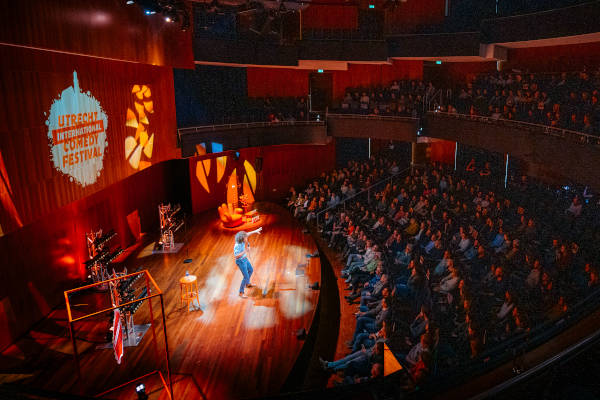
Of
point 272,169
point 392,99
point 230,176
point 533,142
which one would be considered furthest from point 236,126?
point 533,142

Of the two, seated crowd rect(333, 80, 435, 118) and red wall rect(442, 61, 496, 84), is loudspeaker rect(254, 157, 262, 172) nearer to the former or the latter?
seated crowd rect(333, 80, 435, 118)

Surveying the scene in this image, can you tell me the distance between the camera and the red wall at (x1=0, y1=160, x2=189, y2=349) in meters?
7.80

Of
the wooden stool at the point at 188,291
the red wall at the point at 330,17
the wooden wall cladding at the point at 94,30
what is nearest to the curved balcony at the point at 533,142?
the red wall at the point at 330,17

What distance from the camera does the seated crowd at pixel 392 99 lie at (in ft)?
54.3

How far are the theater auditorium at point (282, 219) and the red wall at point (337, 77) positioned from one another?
960 mm

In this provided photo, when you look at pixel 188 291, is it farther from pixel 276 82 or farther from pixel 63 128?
pixel 276 82

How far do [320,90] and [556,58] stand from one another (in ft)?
30.7

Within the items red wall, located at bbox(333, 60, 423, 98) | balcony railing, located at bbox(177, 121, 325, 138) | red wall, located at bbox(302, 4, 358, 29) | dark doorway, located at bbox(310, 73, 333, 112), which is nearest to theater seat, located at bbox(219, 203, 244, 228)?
balcony railing, located at bbox(177, 121, 325, 138)

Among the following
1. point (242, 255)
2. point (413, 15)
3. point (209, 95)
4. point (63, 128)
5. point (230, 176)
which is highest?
point (413, 15)

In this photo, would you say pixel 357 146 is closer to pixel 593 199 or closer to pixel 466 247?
pixel 593 199

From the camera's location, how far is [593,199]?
39.5ft

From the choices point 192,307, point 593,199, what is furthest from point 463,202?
point 192,307

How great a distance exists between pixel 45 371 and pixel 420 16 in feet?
58.3

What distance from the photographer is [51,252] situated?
9062 millimetres
